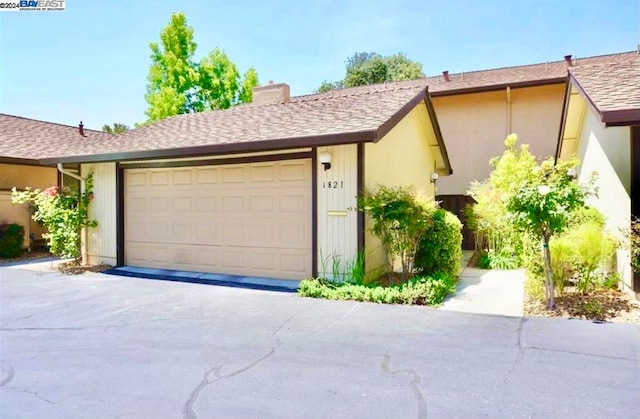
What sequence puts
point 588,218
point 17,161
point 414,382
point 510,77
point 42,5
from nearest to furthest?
point 414,382
point 588,218
point 42,5
point 17,161
point 510,77

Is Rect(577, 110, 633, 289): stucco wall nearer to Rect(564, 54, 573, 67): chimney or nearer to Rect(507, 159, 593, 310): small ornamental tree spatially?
Rect(507, 159, 593, 310): small ornamental tree

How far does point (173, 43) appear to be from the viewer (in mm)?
23062

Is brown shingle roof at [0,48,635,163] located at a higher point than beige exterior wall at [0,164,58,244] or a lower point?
higher

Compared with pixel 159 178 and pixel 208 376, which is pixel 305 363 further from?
pixel 159 178

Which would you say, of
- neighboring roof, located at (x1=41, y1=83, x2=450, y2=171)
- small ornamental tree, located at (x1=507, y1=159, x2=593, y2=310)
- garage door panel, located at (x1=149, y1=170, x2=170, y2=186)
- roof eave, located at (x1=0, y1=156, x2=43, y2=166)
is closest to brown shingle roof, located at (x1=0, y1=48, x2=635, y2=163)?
neighboring roof, located at (x1=41, y1=83, x2=450, y2=171)

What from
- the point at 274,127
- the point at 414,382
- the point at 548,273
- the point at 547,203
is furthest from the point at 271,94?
the point at 414,382

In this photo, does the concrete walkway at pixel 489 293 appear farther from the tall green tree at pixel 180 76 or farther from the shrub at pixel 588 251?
the tall green tree at pixel 180 76

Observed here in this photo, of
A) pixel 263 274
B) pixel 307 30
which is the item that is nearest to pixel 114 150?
pixel 263 274

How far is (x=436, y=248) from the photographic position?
752 cm

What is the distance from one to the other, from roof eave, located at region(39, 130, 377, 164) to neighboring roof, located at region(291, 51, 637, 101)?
7094mm

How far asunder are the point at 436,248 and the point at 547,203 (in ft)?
7.57

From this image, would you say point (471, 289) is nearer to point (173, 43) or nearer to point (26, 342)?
point (26, 342)

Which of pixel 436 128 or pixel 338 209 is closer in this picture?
pixel 338 209

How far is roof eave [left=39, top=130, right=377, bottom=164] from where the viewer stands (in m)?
6.94
